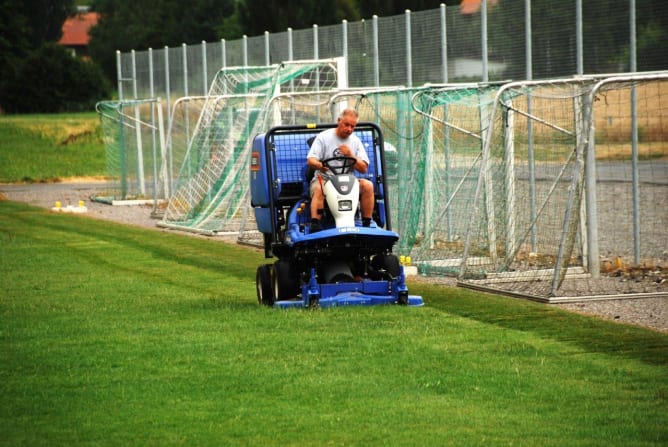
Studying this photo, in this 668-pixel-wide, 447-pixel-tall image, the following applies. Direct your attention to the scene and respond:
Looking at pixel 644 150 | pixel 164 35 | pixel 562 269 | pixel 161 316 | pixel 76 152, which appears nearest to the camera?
pixel 161 316

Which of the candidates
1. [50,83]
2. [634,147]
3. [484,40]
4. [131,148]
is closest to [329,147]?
[634,147]

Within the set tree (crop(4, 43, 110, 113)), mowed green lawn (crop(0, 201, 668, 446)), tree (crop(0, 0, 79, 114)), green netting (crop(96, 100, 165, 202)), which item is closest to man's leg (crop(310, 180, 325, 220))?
mowed green lawn (crop(0, 201, 668, 446))

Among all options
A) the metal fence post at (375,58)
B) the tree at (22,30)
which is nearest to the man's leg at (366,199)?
the metal fence post at (375,58)

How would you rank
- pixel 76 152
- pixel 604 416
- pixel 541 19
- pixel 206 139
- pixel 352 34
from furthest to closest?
pixel 76 152 → pixel 206 139 → pixel 352 34 → pixel 541 19 → pixel 604 416

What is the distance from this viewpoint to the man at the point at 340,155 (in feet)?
40.6

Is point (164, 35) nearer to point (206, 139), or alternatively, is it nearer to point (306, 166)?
point (206, 139)

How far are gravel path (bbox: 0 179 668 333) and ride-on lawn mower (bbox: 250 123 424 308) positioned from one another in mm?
1738

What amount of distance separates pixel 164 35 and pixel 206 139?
68679mm

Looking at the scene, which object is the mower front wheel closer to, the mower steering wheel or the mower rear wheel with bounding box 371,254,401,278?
the mower rear wheel with bounding box 371,254,401,278

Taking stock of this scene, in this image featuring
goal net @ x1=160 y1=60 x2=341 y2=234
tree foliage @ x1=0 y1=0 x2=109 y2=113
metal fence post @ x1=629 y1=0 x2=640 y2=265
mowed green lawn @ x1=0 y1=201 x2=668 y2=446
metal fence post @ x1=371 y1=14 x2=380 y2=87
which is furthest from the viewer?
tree foliage @ x1=0 y1=0 x2=109 y2=113

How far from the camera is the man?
12.4 m

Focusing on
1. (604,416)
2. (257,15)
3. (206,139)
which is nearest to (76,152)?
(257,15)

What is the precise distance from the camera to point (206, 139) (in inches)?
955

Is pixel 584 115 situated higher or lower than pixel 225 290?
higher
